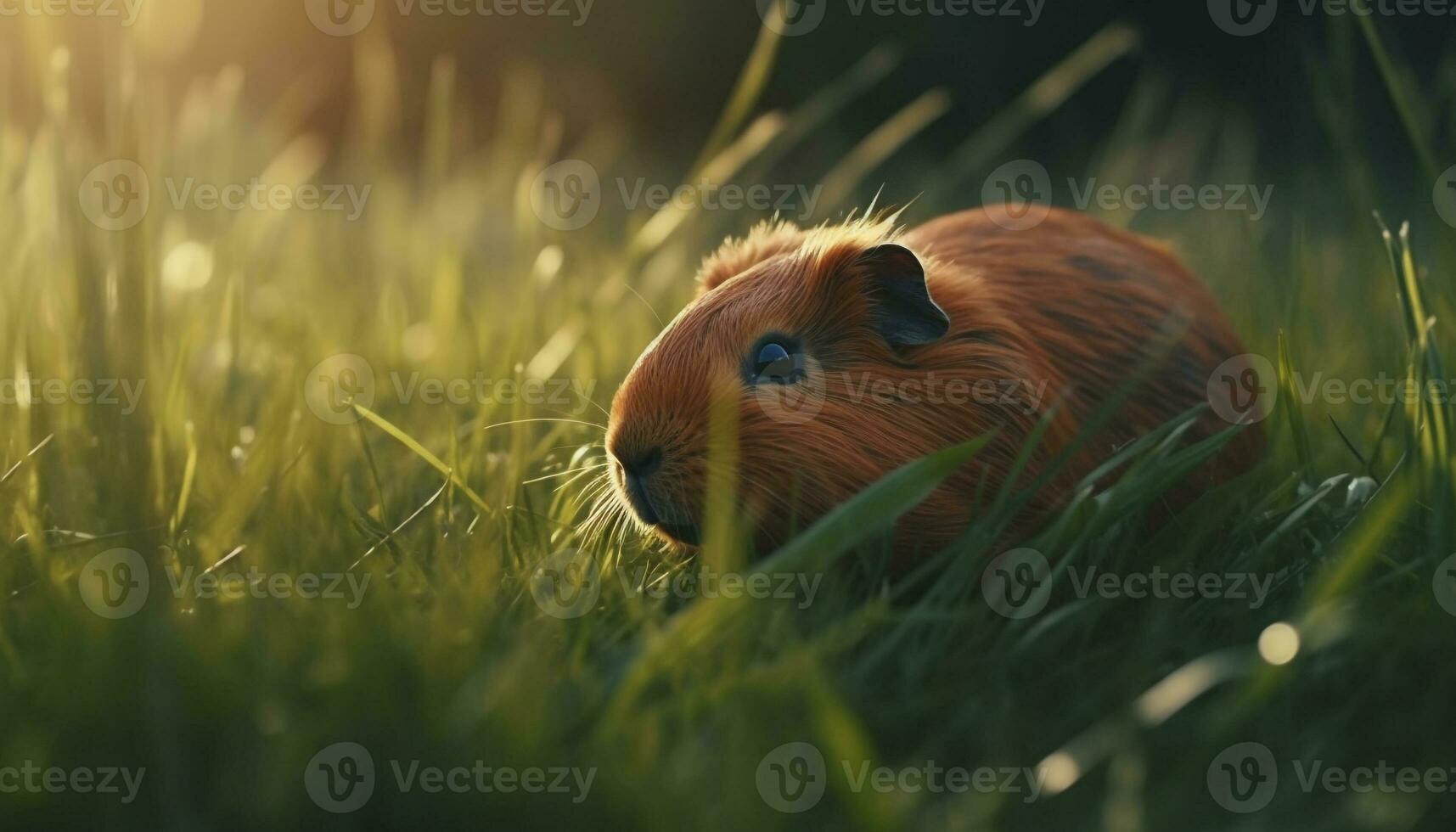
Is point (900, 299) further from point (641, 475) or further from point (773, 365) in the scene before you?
point (641, 475)

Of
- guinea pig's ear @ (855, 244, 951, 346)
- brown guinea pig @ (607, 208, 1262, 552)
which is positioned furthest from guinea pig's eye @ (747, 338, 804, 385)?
guinea pig's ear @ (855, 244, 951, 346)

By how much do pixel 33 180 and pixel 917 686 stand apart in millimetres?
2742

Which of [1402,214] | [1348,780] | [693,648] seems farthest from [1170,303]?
[1402,214]

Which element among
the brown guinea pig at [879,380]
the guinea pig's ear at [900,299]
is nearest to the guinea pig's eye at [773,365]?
the brown guinea pig at [879,380]

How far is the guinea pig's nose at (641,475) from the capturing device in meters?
→ 2.43

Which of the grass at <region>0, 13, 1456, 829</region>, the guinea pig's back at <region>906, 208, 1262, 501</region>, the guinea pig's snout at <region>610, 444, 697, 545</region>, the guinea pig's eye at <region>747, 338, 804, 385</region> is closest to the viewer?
the grass at <region>0, 13, 1456, 829</region>

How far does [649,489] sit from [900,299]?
Result: 0.65 meters

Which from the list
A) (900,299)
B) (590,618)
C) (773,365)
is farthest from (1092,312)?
(590,618)

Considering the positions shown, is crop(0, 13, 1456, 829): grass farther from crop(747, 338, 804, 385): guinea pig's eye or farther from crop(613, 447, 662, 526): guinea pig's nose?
crop(747, 338, 804, 385): guinea pig's eye

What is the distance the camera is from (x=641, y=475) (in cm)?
244

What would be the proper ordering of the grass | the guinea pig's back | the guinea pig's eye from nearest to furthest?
1. the grass
2. the guinea pig's eye
3. the guinea pig's back

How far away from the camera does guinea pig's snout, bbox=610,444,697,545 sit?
242 cm

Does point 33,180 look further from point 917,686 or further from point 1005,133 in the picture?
point 1005,133

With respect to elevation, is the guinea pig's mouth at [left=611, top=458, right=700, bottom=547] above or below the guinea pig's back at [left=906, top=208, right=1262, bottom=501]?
below
